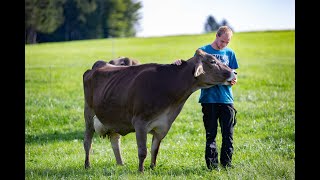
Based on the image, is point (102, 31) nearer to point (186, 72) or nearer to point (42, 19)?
point (42, 19)

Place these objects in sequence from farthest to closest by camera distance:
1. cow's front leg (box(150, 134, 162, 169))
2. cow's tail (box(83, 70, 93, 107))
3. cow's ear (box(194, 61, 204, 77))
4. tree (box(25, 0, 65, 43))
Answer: tree (box(25, 0, 65, 43)), cow's tail (box(83, 70, 93, 107)), cow's front leg (box(150, 134, 162, 169)), cow's ear (box(194, 61, 204, 77))

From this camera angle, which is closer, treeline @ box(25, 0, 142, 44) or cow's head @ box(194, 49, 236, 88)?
cow's head @ box(194, 49, 236, 88)

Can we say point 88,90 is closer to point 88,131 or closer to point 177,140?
point 88,131

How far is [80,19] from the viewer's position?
58.1m

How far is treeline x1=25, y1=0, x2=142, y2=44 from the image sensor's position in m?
56.3

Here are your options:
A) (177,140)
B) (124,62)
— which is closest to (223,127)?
(124,62)

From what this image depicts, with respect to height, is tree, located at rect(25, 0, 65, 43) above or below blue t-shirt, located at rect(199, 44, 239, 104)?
above

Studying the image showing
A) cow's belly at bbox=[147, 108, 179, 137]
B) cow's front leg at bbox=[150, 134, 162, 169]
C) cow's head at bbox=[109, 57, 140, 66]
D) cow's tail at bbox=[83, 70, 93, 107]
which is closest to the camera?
cow's belly at bbox=[147, 108, 179, 137]

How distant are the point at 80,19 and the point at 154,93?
5069 cm

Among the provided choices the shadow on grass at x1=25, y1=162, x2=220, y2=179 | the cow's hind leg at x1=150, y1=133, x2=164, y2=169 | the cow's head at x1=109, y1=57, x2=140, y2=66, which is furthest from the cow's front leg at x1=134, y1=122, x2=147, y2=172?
the cow's head at x1=109, y1=57, x2=140, y2=66

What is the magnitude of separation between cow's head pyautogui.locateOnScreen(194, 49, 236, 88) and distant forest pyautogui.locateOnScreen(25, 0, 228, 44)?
45.2 m

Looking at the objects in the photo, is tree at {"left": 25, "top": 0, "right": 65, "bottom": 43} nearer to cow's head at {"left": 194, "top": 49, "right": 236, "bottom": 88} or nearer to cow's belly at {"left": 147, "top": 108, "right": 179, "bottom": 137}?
cow's belly at {"left": 147, "top": 108, "right": 179, "bottom": 137}
